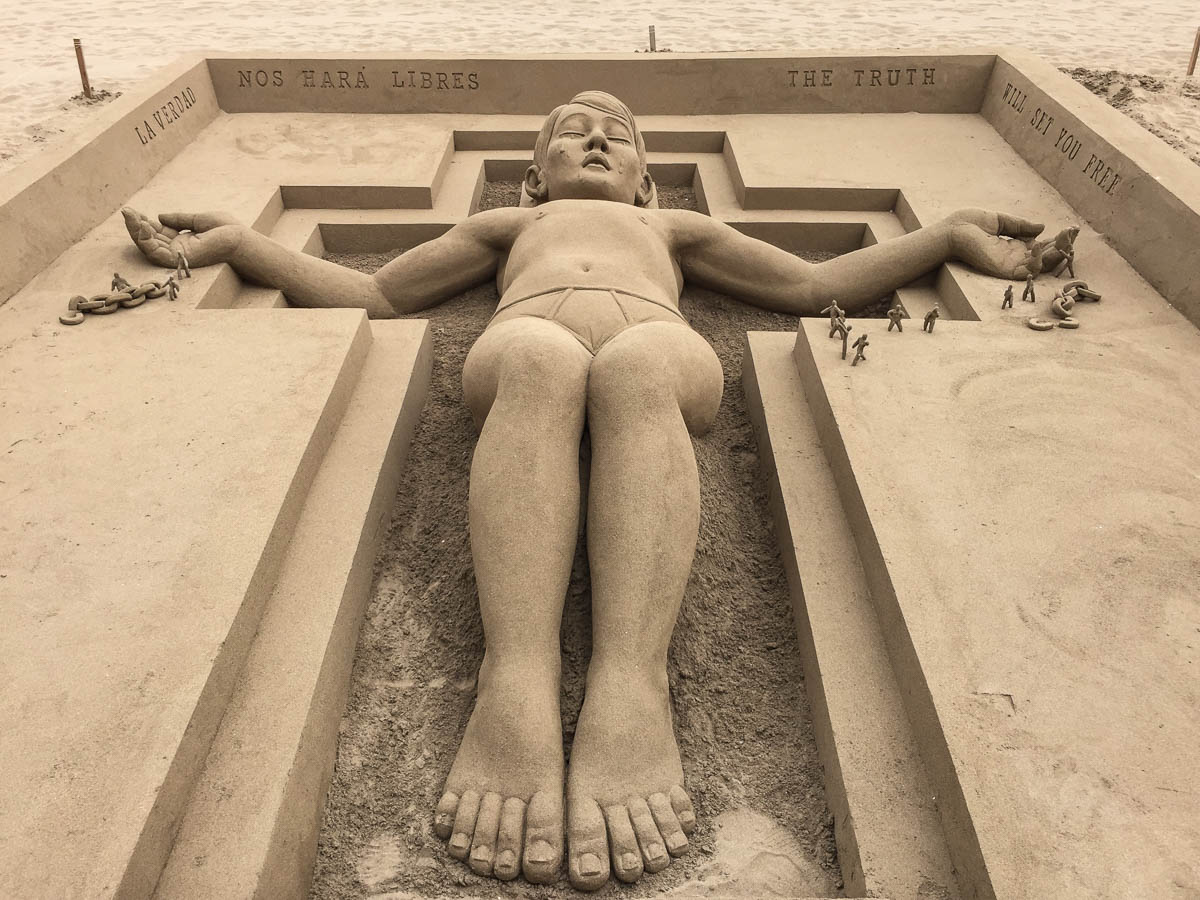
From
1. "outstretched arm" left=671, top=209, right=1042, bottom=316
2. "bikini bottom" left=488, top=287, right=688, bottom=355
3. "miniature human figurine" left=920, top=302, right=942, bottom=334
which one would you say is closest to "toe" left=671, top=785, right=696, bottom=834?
"bikini bottom" left=488, top=287, right=688, bottom=355

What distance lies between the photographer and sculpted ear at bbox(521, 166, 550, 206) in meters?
3.84

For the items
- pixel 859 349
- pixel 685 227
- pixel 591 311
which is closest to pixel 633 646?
pixel 591 311

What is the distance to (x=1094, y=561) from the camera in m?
2.35

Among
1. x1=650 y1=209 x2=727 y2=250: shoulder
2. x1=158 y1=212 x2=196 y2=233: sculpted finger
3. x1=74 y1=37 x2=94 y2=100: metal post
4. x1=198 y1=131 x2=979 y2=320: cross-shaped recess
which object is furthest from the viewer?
x1=74 y1=37 x2=94 y2=100: metal post

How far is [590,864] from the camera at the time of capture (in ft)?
6.38

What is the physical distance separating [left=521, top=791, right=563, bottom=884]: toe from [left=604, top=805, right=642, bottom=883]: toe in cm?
11

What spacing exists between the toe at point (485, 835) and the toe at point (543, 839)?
71 mm

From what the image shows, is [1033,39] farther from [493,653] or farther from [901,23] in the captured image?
[493,653]

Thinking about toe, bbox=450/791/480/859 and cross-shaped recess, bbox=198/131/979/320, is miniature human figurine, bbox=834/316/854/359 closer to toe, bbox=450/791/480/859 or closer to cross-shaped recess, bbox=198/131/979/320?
cross-shaped recess, bbox=198/131/979/320

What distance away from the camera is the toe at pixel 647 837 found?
1.98 m

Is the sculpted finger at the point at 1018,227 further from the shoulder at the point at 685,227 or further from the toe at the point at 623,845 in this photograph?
the toe at the point at 623,845

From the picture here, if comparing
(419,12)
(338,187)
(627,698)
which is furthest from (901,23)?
(627,698)

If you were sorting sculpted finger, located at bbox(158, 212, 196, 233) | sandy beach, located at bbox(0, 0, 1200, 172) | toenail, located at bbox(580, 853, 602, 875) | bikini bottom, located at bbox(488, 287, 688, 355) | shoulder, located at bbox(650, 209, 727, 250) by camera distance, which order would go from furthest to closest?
sandy beach, located at bbox(0, 0, 1200, 172), sculpted finger, located at bbox(158, 212, 196, 233), shoulder, located at bbox(650, 209, 727, 250), bikini bottom, located at bbox(488, 287, 688, 355), toenail, located at bbox(580, 853, 602, 875)

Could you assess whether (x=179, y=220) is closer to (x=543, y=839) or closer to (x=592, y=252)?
(x=592, y=252)
